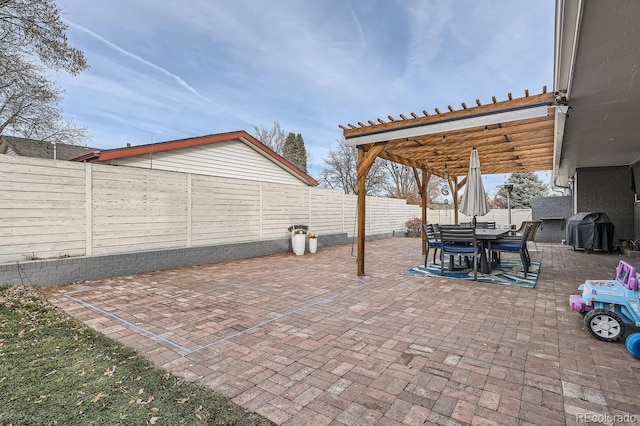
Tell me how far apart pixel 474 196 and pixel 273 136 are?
23641 mm

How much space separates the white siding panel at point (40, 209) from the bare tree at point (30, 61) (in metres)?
4.68

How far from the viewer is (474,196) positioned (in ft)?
19.7

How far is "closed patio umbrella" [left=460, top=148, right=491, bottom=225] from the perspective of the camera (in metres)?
5.95

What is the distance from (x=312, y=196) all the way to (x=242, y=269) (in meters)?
4.27

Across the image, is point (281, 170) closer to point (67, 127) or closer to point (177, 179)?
point (177, 179)

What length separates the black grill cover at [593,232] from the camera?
8758mm

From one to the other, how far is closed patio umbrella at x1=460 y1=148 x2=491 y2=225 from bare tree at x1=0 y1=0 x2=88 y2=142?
9774 mm

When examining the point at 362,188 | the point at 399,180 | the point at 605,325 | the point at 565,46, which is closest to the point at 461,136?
the point at 362,188

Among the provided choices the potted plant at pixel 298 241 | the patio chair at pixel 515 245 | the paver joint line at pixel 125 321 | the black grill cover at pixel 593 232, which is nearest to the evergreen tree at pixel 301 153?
the potted plant at pixel 298 241

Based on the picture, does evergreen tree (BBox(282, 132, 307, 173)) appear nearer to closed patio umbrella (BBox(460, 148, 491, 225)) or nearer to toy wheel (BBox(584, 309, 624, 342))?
closed patio umbrella (BBox(460, 148, 491, 225))

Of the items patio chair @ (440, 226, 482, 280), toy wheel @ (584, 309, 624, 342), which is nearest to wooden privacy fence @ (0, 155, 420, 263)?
patio chair @ (440, 226, 482, 280)

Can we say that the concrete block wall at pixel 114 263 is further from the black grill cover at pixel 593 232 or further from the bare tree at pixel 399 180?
the bare tree at pixel 399 180

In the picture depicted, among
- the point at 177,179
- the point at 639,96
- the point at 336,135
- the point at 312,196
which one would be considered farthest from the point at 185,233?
the point at 336,135

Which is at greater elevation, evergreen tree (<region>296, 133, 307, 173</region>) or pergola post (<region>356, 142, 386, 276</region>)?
evergreen tree (<region>296, 133, 307, 173</region>)
